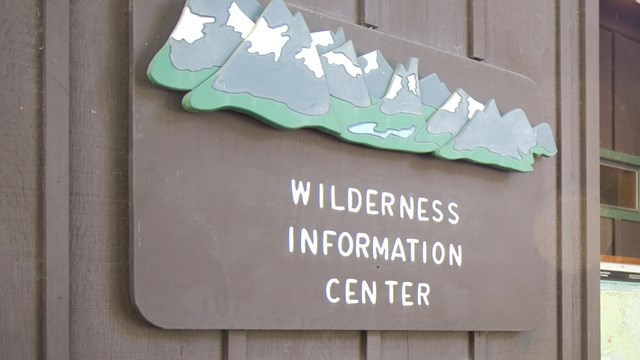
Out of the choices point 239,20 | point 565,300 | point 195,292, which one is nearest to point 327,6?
point 239,20

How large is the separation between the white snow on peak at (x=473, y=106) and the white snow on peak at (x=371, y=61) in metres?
0.59

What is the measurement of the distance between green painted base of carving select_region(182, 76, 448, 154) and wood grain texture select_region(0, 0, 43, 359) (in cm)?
47

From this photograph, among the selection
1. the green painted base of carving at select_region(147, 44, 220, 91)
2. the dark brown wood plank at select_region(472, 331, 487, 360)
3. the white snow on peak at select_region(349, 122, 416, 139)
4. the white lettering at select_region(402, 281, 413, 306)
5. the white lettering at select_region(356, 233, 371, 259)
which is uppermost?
the green painted base of carving at select_region(147, 44, 220, 91)

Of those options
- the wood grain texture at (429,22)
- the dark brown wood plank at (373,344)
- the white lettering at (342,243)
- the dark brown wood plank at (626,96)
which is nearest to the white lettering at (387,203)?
the white lettering at (342,243)

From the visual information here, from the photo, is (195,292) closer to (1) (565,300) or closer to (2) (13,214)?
(2) (13,214)

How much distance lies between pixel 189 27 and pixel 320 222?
853 millimetres

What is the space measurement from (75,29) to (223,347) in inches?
43.1

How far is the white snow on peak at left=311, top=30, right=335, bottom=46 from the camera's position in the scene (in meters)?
3.31

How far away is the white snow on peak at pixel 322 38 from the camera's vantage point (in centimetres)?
331

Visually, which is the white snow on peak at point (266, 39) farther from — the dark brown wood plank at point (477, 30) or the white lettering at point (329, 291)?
the dark brown wood plank at point (477, 30)

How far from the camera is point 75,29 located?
2742mm

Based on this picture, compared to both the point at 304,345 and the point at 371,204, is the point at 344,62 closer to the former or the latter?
the point at 371,204

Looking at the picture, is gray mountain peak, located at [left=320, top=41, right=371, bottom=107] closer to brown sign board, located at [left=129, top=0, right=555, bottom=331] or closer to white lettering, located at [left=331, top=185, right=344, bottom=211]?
brown sign board, located at [left=129, top=0, right=555, bottom=331]

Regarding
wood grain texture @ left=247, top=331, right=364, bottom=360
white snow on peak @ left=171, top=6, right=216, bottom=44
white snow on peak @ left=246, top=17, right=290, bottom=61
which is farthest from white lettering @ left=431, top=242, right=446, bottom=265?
white snow on peak @ left=171, top=6, right=216, bottom=44
